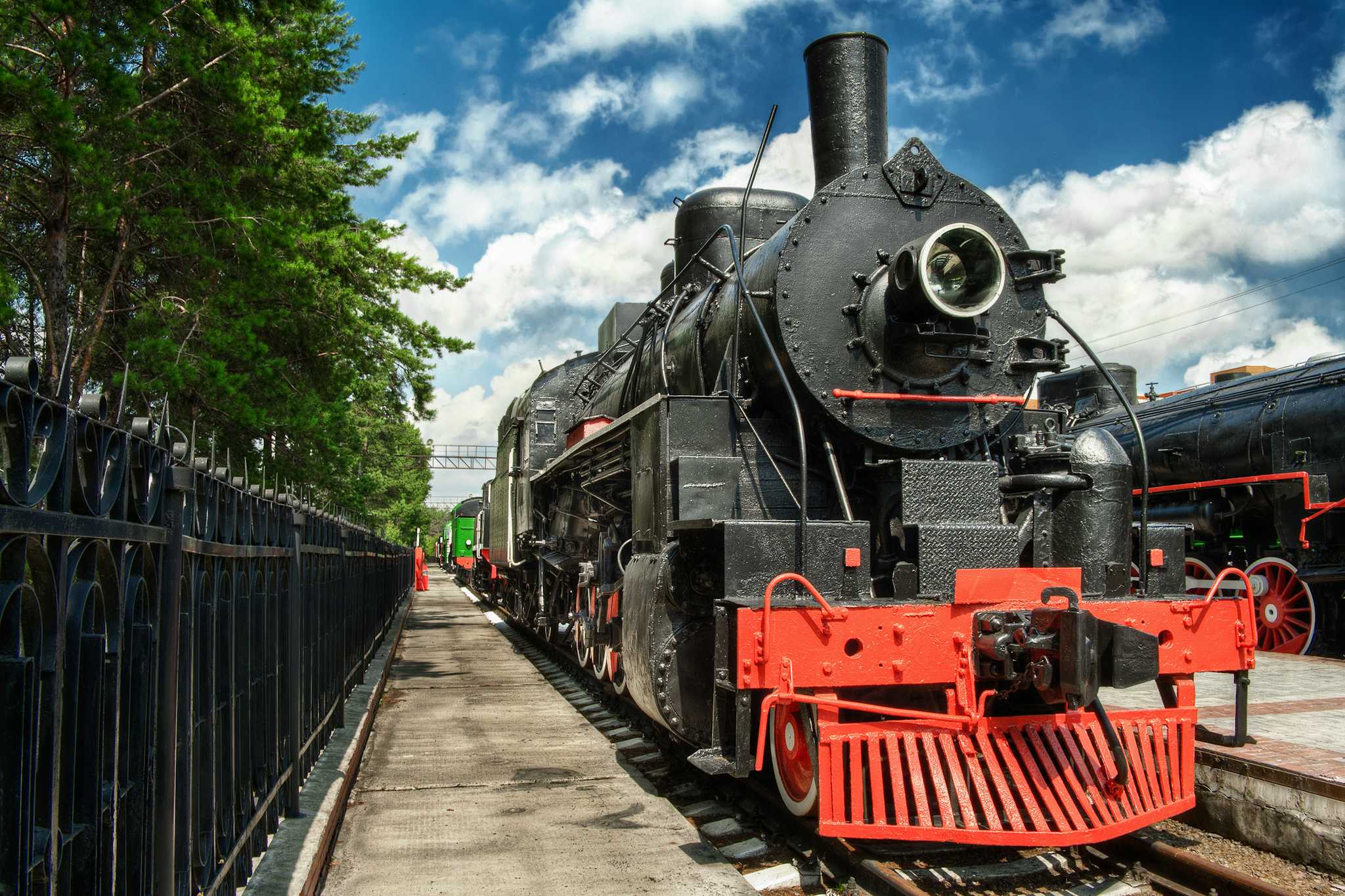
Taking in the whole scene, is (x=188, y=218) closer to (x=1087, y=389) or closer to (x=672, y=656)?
(x=672, y=656)

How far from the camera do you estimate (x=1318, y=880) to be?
169 inches

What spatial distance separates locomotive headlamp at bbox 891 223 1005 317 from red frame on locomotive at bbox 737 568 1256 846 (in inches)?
54.3

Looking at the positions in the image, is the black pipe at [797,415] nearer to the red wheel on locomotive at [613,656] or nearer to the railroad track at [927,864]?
the railroad track at [927,864]

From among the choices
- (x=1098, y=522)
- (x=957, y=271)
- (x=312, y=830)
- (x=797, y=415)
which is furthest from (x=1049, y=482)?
(x=312, y=830)

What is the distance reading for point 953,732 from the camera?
4.06 m

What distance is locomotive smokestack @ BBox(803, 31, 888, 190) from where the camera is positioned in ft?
19.5

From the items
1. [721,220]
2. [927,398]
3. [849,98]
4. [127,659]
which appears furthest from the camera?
[721,220]

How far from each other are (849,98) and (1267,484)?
7.51 meters

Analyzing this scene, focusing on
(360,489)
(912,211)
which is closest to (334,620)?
(912,211)

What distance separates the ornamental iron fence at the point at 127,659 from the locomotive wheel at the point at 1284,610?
10.5m

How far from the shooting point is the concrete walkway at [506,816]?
4.15 metres

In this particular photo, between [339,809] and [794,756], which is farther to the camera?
[339,809]

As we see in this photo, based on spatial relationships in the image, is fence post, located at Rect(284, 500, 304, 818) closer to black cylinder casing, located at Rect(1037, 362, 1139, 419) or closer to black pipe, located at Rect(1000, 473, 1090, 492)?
black pipe, located at Rect(1000, 473, 1090, 492)

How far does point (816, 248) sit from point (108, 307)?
956cm
